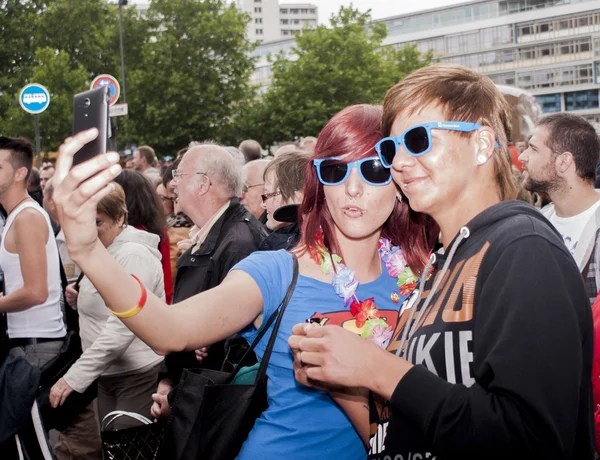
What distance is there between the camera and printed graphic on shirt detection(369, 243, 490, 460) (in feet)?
4.97

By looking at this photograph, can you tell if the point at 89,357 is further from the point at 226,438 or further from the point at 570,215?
the point at 570,215

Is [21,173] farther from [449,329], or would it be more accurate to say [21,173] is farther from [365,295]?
[449,329]

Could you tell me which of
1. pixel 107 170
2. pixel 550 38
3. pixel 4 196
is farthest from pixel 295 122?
pixel 550 38

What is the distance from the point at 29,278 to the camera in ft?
13.8

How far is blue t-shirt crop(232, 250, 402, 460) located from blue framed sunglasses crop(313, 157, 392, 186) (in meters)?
0.35

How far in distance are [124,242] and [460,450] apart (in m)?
3.47

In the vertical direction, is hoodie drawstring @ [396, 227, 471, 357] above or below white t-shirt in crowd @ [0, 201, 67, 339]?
above

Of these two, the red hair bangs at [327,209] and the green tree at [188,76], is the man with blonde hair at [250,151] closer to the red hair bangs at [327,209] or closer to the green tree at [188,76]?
the red hair bangs at [327,209]

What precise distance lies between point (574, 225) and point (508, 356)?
348cm

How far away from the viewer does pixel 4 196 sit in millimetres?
4602

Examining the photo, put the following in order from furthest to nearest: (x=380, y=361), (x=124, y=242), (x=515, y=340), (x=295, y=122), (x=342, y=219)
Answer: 1. (x=295, y=122)
2. (x=124, y=242)
3. (x=342, y=219)
4. (x=380, y=361)
5. (x=515, y=340)

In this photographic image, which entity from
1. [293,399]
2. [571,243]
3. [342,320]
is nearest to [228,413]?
[293,399]

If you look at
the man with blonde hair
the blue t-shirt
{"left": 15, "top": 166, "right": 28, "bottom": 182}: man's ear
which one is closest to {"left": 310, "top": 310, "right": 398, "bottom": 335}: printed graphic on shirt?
the blue t-shirt

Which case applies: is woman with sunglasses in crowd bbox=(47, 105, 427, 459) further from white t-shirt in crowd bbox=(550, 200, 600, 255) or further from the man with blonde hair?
the man with blonde hair
